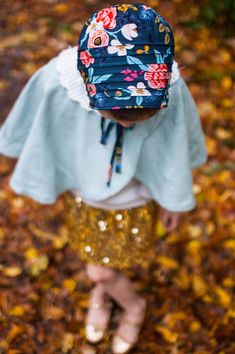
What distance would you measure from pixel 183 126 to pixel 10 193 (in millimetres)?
1703

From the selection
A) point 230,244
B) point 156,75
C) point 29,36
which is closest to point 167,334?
point 230,244

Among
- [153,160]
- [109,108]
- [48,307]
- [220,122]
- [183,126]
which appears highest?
[109,108]

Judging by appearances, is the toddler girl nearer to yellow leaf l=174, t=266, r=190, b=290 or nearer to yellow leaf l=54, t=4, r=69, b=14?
yellow leaf l=174, t=266, r=190, b=290

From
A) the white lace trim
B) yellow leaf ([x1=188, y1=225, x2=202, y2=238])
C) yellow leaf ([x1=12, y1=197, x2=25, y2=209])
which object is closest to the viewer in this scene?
the white lace trim

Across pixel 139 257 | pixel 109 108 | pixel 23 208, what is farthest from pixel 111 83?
pixel 23 208

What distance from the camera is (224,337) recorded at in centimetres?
254

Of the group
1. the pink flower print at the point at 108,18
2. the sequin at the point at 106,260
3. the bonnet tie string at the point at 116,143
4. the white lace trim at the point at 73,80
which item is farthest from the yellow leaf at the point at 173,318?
the pink flower print at the point at 108,18

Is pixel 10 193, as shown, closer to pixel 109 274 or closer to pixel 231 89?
pixel 109 274

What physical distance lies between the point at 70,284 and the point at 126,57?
1668mm

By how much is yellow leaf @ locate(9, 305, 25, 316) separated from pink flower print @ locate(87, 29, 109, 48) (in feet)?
5.30

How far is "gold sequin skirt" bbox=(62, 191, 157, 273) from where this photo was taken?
2.05 metres

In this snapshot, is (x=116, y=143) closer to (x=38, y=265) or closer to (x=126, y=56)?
(x=126, y=56)

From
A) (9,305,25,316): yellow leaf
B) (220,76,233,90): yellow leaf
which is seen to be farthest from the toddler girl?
(220,76,233,90): yellow leaf

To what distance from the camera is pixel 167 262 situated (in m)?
2.91
